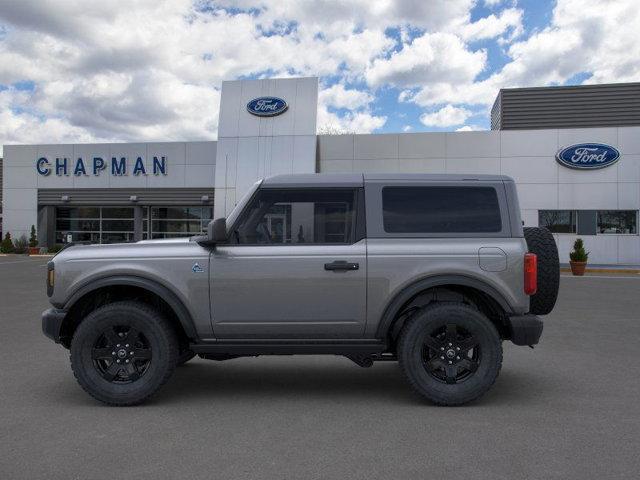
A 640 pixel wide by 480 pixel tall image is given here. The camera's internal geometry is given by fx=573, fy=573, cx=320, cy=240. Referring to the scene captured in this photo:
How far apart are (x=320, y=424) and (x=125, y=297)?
2170 millimetres

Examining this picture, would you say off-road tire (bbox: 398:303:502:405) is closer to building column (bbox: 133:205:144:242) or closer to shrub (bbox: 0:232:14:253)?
building column (bbox: 133:205:144:242)

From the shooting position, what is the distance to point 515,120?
38.6 meters

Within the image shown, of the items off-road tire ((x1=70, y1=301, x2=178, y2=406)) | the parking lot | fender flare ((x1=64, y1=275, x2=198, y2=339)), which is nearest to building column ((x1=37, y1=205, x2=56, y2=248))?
the parking lot

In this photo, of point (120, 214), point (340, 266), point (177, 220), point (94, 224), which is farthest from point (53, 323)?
point (94, 224)

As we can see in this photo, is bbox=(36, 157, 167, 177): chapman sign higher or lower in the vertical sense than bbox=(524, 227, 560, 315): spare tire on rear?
higher

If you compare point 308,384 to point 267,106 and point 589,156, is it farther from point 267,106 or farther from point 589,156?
point 589,156

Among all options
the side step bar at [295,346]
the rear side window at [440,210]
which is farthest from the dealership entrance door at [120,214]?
the rear side window at [440,210]

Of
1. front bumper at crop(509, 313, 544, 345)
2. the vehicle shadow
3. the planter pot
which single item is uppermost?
front bumper at crop(509, 313, 544, 345)

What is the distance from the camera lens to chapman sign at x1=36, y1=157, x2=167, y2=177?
101 feet

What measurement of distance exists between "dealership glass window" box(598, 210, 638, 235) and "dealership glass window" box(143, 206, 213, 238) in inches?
764

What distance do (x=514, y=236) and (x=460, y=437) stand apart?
70.4 inches

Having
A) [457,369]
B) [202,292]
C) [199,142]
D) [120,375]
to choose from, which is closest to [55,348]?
[120,375]

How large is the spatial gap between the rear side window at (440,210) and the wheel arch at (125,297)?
1.90 m

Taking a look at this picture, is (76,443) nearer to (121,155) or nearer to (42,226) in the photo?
(121,155)
